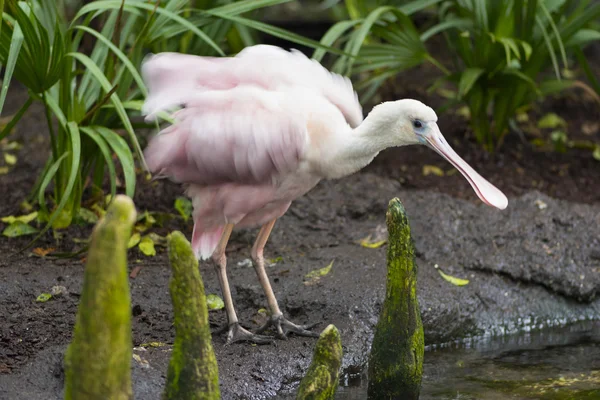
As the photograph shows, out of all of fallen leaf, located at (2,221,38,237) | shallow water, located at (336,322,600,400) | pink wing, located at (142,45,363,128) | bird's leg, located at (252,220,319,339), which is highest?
pink wing, located at (142,45,363,128)

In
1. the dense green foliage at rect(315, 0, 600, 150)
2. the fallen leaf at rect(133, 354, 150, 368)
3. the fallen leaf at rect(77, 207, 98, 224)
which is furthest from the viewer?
the dense green foliage at rect(315, 0, 600, 150)

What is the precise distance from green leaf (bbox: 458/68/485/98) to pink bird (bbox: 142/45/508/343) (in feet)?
4.94

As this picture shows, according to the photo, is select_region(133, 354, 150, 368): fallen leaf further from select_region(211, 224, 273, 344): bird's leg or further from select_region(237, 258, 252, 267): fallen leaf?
select_region(237, 258, 252, 267): fallen leaf

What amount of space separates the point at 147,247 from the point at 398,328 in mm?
1779

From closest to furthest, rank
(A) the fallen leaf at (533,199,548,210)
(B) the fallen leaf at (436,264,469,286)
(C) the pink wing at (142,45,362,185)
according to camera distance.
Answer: (C) the pink wing at (142,45,362,185), (B) the fallen leaf at (436,264,469,286), (A) the fallen leaf at (533,199,548,210)

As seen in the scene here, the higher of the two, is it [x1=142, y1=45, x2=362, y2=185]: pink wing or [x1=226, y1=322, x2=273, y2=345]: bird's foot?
[x1=142, y1=45, x2=362, y2=185]: pink wing

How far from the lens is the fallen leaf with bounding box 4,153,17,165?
6.08 meters

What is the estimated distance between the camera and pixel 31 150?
20.7 ft

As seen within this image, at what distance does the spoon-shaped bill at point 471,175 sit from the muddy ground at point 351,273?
0.80 metres

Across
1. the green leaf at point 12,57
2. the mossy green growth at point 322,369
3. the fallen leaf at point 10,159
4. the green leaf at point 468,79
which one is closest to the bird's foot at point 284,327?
the mossy green growth at point 322,369

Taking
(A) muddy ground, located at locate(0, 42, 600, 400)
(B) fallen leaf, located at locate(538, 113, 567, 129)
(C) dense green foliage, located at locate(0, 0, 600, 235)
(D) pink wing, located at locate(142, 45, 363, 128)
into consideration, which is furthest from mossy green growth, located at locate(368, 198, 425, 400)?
(B) fallen leaf, located at locate(538, 113, 567, 129)

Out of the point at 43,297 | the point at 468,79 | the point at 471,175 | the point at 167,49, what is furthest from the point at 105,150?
the point at 468,79

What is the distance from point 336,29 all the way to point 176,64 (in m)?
1.52

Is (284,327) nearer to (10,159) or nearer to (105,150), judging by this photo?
(105,150)
